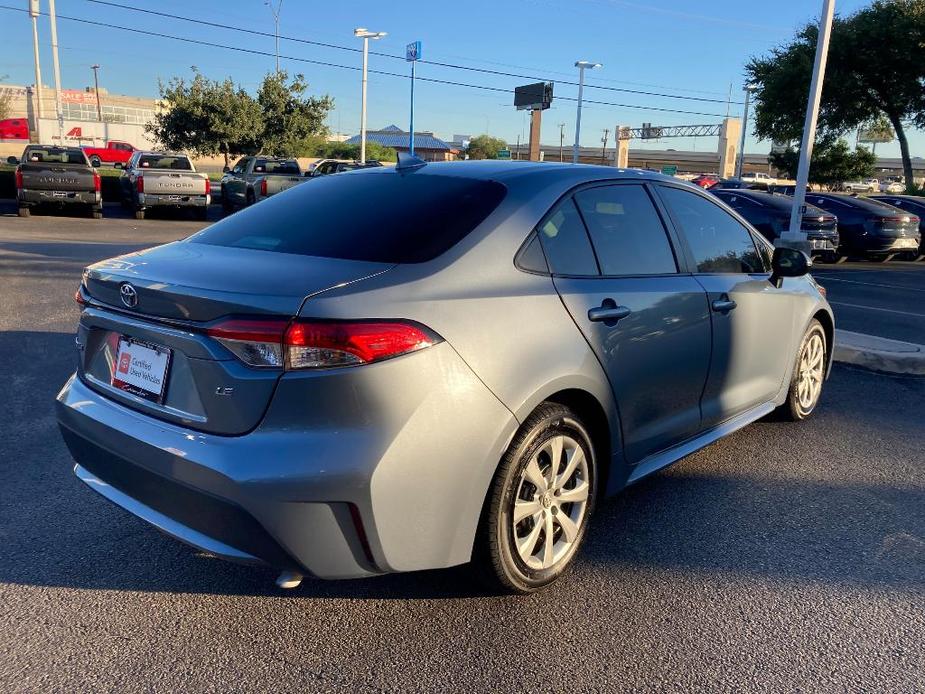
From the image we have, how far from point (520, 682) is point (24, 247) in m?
13.5

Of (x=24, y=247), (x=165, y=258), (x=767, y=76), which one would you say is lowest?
(x=24, y=247)

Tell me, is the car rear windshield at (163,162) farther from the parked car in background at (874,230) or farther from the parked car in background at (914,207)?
the parked car in background at (914,207)

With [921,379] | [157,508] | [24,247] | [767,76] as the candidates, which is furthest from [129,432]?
[767,76]

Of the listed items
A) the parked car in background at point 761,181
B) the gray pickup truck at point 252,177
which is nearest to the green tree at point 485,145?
the parked car in background at point 761,181

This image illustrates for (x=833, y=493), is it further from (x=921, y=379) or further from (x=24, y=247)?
(x=24, y=247)

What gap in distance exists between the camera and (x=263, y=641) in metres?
2.76

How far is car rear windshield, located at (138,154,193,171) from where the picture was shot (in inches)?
861

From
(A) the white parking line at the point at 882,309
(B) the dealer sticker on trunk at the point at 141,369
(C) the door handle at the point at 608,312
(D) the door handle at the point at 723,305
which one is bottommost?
(A) the white parking line at the point at 882,309

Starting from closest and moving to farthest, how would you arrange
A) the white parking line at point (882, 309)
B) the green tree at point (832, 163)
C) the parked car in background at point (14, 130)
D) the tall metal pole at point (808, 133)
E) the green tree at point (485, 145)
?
the white parking line at point (882, 309) < the tall metal pole at point (808, 133) < the green tree at point (832, 163) < the parked car in background at point (14, 130) < the green tree at point (485, 145)

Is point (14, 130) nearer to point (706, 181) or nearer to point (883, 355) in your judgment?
point (706, 181)

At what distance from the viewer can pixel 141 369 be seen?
2.78m

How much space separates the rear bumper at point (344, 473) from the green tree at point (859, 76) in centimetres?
3279

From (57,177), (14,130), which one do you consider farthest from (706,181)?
(14,130)

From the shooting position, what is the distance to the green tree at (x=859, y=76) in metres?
29.5
